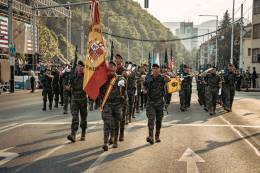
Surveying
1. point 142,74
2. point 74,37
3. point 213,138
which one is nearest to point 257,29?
point 142,74

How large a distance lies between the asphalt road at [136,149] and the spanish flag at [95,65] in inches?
52.7

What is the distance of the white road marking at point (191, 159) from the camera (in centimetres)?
791

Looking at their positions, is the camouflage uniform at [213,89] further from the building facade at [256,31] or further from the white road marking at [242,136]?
the building facade at [256,31]

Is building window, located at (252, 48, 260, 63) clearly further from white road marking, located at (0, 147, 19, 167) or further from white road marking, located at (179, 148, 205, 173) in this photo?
white road marking, located at (0, 147, 19, 167)

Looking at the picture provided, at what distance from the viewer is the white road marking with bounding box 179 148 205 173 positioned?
7.91m

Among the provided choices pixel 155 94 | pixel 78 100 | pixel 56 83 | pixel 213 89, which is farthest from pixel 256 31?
pixel 78 100

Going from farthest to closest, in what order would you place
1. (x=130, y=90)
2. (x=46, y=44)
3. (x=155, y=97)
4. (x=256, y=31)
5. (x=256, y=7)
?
1. (x=46, y=44)
2. (x=256, y=7)
3. (x=256, y=31)
4. (x=130, y=90)
5. (x=155, y=97)

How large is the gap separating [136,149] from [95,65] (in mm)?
2080

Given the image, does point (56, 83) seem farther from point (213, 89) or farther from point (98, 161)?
point (98, 161)

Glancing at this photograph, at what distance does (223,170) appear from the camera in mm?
7867

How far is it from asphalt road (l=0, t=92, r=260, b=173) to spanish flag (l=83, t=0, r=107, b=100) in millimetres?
1338

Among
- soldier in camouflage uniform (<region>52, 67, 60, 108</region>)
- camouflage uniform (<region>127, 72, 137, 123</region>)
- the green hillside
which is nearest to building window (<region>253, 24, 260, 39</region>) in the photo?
soldier in camouflage uniform (<region>52, 67, 60, 108</region>)

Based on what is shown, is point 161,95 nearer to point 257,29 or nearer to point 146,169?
point 146,169

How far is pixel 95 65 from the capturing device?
995cm
